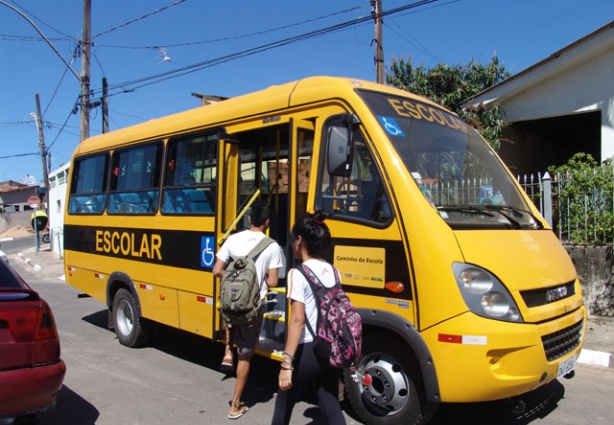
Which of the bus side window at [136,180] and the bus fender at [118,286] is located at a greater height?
the bus side window at [136,180]

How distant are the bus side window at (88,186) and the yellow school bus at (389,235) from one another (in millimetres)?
1539

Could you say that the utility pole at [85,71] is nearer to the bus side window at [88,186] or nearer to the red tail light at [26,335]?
the bus side window at [88,186]

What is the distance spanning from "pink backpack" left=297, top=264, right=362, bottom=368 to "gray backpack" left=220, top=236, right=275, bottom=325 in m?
1.11

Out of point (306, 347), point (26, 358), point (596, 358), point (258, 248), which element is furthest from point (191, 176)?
point (596, 358)

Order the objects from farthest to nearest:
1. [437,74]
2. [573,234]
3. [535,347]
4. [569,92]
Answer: [437,74] → [569,92] → [573,234] → [535,347]

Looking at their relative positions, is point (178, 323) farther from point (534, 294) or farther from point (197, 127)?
point (534, 294)

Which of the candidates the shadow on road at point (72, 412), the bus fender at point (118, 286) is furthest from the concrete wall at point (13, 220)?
the shadow on road at point (72, 412)

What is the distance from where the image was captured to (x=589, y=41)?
9133 mm

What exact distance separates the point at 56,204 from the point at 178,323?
20.7 m

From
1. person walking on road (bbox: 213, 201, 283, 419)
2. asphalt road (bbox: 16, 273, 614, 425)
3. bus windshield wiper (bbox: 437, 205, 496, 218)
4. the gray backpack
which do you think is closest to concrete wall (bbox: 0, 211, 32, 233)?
asphalt road (bbox: 16, 273, 614, 425)

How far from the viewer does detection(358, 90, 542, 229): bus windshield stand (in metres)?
3.93

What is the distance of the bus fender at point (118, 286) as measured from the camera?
642 centimetres

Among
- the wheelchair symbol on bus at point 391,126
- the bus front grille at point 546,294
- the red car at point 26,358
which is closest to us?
the red car at point 26,358

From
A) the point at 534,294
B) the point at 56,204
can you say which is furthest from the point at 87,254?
the point at 56,204
